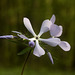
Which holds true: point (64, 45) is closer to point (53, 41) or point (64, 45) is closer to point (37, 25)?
point (53, 41)

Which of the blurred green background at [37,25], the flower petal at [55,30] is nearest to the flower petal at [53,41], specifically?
the flower petal at [55,30]

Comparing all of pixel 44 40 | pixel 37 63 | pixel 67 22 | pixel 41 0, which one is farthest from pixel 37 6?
pixel 44 40

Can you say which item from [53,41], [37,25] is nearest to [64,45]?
[53,41]

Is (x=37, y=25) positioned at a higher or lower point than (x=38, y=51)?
lower

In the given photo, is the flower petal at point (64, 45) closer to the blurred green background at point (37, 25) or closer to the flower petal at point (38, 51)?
the flower petal at point (38, 51)

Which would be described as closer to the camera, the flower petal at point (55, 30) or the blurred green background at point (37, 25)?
the flower petal at point (55, 30)

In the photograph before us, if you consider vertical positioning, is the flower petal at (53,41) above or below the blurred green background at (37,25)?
above

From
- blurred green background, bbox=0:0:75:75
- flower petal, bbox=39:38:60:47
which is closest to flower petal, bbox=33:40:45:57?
flower petal, bbox=39:38:60:47

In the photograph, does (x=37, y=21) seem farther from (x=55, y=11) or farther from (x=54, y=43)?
(x=54, y=43)

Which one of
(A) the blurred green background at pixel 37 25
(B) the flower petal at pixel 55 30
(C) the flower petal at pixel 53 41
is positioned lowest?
(A) the blurred green background at pixel 37 25
